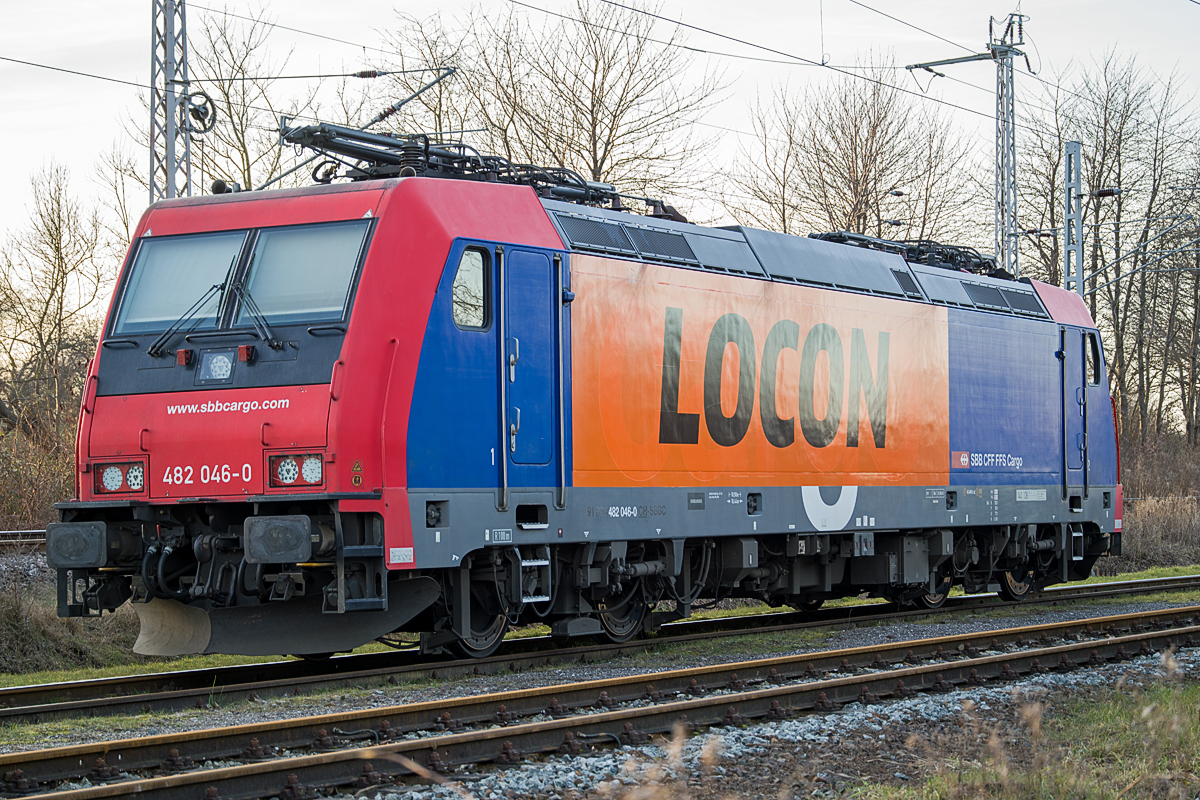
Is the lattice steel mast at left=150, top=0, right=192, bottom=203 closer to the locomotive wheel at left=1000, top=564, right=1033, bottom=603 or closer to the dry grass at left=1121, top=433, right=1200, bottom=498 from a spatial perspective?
the locomotive wheel at left=1000, top=564, right=1033, bottom=603

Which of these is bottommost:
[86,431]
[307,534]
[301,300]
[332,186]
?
[307,534]

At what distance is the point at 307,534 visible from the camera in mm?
8641

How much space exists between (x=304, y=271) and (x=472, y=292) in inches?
49.0

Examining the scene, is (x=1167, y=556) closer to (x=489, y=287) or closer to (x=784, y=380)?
(x=784, y=380)

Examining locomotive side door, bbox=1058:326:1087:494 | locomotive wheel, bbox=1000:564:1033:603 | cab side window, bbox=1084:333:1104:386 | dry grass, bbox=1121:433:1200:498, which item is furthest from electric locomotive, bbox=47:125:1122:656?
dry grass, bbox=1121:433:1200:498

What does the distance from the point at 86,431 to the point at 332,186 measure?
2.62m

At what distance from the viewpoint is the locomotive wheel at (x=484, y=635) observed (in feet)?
34.0

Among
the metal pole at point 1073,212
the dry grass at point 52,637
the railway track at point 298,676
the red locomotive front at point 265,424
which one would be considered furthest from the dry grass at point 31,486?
the metal pole at point 1073,212

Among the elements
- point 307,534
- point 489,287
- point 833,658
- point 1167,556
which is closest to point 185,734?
point 307,534

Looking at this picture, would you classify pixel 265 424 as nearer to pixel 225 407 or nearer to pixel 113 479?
pixel 225 407

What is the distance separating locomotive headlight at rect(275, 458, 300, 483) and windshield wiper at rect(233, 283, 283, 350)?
2.77ft

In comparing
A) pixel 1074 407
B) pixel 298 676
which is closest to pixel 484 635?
pixel 298 676

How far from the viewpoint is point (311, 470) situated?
8953 millimetres

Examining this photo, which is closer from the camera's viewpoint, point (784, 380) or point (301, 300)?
point (301, 300)
